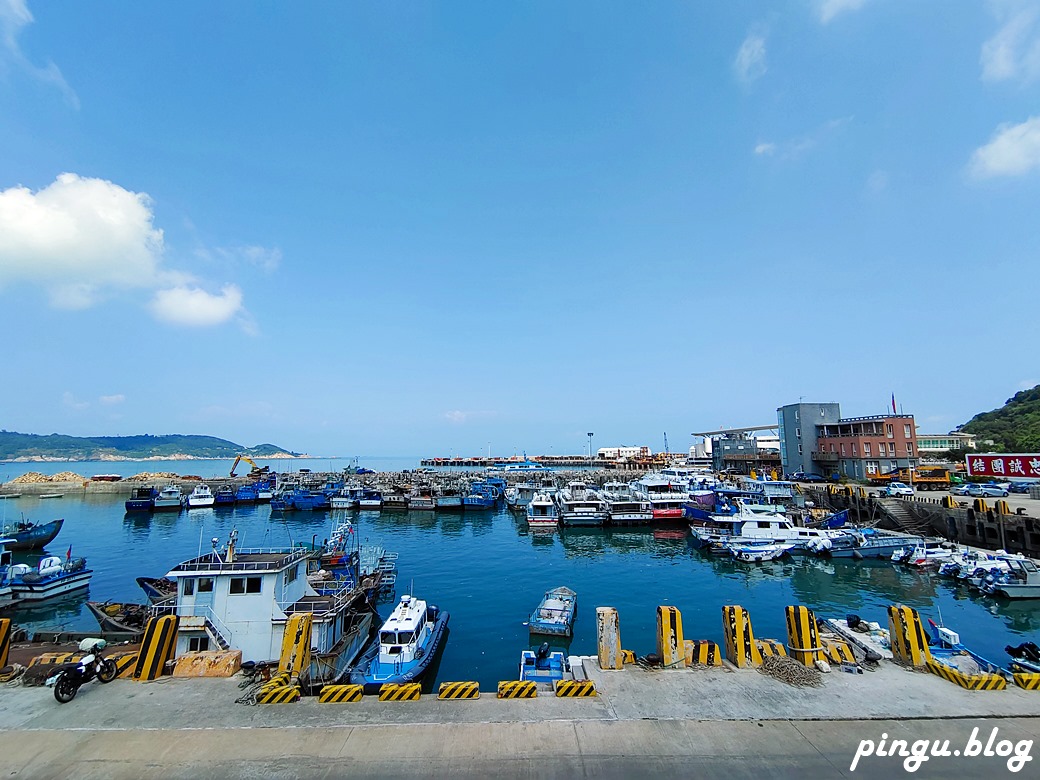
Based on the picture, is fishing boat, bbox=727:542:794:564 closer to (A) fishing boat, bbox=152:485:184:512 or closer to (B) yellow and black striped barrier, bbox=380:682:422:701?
(B) yellow and black striped barrier, bbox=380:682:422:701

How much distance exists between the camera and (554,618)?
2280 cm

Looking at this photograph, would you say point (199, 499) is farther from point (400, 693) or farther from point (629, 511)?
point (400, 693)

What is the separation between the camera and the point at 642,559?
39.4 metres

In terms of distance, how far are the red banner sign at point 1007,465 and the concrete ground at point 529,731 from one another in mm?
23082

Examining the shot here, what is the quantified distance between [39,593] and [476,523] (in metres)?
37.0

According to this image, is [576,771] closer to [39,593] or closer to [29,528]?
[39,593]

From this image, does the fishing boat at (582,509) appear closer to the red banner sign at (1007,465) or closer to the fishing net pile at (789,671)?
the red banner sign at (1007,465)

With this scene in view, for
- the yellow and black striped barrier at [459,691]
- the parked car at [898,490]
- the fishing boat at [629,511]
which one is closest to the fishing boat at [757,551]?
the fishing boat at [629,511]

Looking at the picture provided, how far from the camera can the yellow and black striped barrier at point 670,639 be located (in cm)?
1029

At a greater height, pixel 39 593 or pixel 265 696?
pixel 265 696

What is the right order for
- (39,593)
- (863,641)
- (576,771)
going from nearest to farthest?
(576,771) < (863,641) < (39,593)

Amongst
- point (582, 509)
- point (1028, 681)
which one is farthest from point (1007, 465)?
point (582, 509)

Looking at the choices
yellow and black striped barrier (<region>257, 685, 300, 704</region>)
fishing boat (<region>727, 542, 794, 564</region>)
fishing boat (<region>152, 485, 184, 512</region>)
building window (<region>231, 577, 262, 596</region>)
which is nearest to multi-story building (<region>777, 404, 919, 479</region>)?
fishing boat (<region>727, 542, 794, 564</region>)

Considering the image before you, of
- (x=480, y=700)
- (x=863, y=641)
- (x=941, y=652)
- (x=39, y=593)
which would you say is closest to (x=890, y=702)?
(x=480, y=700)
